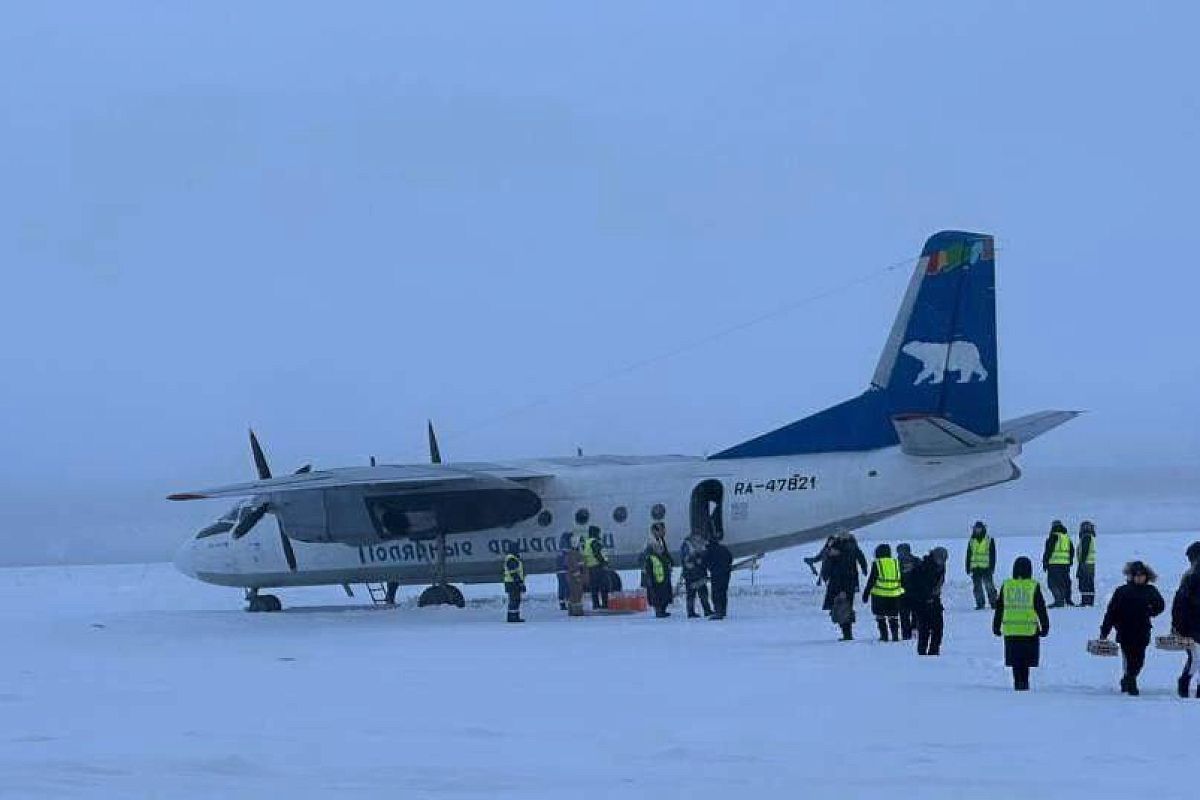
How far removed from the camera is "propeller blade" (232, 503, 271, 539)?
1174 inches

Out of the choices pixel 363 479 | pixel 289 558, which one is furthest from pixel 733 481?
pixel 289 558

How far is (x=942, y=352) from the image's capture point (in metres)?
25.4

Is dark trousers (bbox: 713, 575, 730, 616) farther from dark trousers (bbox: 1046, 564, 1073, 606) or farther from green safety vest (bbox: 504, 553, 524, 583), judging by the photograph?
dark trousers (bbox: 1046, 564, 1073, 606)

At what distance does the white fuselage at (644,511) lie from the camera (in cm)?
2527

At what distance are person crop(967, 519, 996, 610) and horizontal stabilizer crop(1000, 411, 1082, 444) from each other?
196cm

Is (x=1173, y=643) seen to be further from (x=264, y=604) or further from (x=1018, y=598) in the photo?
(x=264, y=604)

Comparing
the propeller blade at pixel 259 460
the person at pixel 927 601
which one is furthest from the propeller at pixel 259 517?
the person at pixel 927 601

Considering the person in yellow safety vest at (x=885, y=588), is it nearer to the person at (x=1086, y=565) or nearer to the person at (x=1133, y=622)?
the person at (x=1133, y=622)

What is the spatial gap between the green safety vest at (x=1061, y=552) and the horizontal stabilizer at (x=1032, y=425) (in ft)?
5.68

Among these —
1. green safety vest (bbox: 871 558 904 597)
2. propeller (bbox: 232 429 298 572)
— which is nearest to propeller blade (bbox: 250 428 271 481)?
propeller (bbox: 232 429 298 572)

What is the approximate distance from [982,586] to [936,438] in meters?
2.19

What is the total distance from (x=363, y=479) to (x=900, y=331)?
27.9ft

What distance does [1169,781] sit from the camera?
363 inches

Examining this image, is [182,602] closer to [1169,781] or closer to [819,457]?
[819,457]
